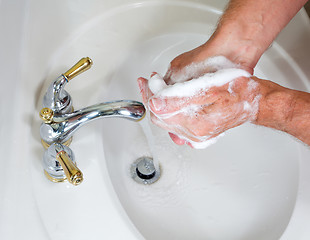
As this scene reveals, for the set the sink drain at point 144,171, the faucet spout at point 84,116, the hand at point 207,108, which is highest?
the faucet spout at point 84,116

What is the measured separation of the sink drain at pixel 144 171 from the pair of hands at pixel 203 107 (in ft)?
0.45

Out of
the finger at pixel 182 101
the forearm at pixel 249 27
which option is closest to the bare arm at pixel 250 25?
the forearm at pixel 249 27

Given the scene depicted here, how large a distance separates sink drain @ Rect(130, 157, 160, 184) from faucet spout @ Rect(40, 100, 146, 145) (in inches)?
8.2

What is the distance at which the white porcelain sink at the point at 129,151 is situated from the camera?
53 centimetres

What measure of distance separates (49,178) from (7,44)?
0.71 ft

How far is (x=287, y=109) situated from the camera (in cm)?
58

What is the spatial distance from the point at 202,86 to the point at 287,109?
0.14m

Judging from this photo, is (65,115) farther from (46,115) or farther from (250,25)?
(250,25)

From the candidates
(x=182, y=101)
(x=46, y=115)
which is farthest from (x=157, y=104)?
(x=46, y=115)

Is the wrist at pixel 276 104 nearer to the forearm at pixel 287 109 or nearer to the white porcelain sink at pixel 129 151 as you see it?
the forearm at pixel 287 109

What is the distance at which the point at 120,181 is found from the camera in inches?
26.5

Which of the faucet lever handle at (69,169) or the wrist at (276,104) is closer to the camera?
the faucet lever handle at (69,169)

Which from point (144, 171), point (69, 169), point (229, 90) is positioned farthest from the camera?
point (144, 171)

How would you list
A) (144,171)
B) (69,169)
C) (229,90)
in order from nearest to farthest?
1. (69,169)
2. (229,90)
3. (144,171)
